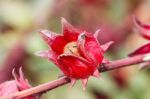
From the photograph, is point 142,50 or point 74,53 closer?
point 74,53

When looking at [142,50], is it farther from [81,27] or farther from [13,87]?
[81,27]

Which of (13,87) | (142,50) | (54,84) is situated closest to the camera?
(54,84)

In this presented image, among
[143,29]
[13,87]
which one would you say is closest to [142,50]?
[143,29]

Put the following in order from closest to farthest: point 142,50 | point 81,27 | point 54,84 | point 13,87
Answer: point 54,84 → point 13,87 → point 142,50 → point 81,27

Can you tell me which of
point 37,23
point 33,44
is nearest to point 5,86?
point 33,44

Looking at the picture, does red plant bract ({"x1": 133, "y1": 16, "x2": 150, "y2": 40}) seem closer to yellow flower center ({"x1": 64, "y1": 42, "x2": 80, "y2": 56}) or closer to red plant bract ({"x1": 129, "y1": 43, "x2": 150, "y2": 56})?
red plant bract ({"x1": 129, "y1": 43, "x2": 150, "y2": 56})

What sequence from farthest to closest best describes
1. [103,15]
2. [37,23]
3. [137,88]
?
[103,15] → [37,23] → [137,88]

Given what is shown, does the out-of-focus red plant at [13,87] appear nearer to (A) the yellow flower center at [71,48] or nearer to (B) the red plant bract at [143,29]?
(A) the yellow flower center at [71,48]

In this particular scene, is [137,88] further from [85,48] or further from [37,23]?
[85,48]
